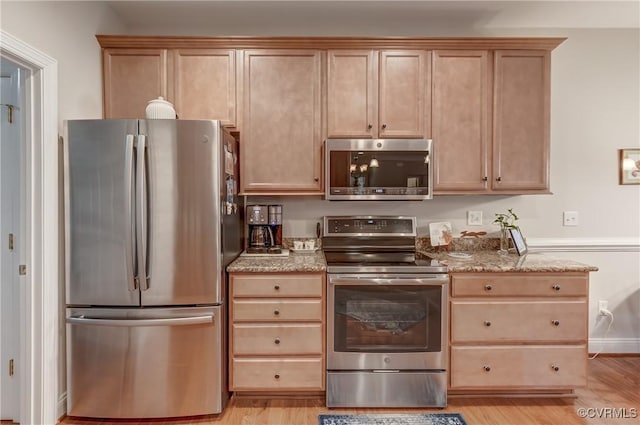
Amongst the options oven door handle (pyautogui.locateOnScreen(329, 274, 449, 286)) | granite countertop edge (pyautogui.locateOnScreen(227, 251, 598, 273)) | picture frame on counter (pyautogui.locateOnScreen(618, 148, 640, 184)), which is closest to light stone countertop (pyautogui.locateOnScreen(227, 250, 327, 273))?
granite countertop edge (pyautogui.locateOnScreen(227, 251, 598, 273))

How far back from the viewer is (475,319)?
6.72ft

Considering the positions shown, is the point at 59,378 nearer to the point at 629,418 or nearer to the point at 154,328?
the point at 154,328

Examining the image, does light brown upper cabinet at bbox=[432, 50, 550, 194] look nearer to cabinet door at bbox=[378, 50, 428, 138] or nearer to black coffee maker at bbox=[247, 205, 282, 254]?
cabinet door at bbox=[378, 50, 428, 138]

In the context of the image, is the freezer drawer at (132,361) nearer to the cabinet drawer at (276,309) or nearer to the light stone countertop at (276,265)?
the cabinet drawer at (276,309)

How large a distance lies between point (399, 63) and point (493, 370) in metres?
2.12

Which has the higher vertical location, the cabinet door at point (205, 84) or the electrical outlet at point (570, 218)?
the cabinet door at point (205, 84)

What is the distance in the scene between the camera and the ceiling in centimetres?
243

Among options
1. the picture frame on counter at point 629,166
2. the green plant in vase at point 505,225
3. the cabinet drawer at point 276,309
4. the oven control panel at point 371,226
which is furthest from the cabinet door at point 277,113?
the picture frame on counter at point 629,166

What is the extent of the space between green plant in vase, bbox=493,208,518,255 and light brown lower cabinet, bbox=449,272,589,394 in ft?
1.77

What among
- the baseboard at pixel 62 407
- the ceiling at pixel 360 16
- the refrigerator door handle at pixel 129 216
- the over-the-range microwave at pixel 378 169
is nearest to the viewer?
the refrigerator door handle at pixel 129 216

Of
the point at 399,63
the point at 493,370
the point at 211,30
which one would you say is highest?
the point at 211,30

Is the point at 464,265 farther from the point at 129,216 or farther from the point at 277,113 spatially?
the point at 129,216

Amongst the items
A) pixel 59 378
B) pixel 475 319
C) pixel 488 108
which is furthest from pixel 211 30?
pixel 475 319

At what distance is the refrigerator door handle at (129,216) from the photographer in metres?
1.79
